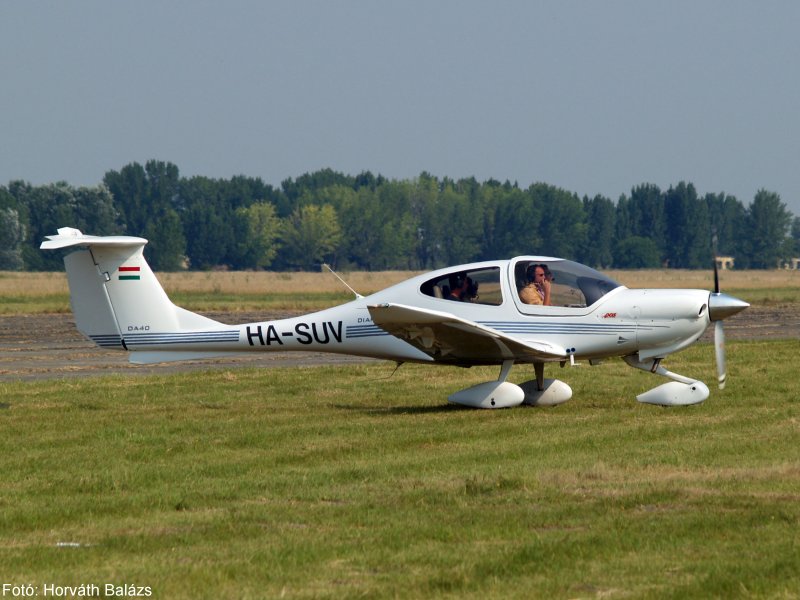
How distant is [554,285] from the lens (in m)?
15.0

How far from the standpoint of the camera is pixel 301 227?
137 m

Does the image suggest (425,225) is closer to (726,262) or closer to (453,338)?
(726,262)

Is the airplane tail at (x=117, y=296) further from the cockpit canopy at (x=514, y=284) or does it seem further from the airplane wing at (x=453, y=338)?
the cockpit canopy at (x=514, y=284)

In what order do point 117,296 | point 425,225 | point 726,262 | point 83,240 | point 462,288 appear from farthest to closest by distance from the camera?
point 726,262, point 425,225, point 117,296, point 462,288, point 83,240

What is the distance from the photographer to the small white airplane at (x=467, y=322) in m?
14.6

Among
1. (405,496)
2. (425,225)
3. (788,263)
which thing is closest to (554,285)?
(405,496)

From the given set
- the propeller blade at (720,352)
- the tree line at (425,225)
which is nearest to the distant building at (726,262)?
the tree line at (425,225)

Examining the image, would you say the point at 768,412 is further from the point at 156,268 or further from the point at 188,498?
the point at 156,268

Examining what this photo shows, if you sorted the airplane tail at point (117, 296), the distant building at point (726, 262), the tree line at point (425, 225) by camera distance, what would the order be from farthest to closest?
the distant building at point (726, 262) < the tree line at point (425, 225) < the airplane tail at point (117, 296)

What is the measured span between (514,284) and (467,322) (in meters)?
1.07

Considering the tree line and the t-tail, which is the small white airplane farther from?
the tree line

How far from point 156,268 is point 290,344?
352 ft

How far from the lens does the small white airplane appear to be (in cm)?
1459

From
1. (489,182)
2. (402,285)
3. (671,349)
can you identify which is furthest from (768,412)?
(489,182)
